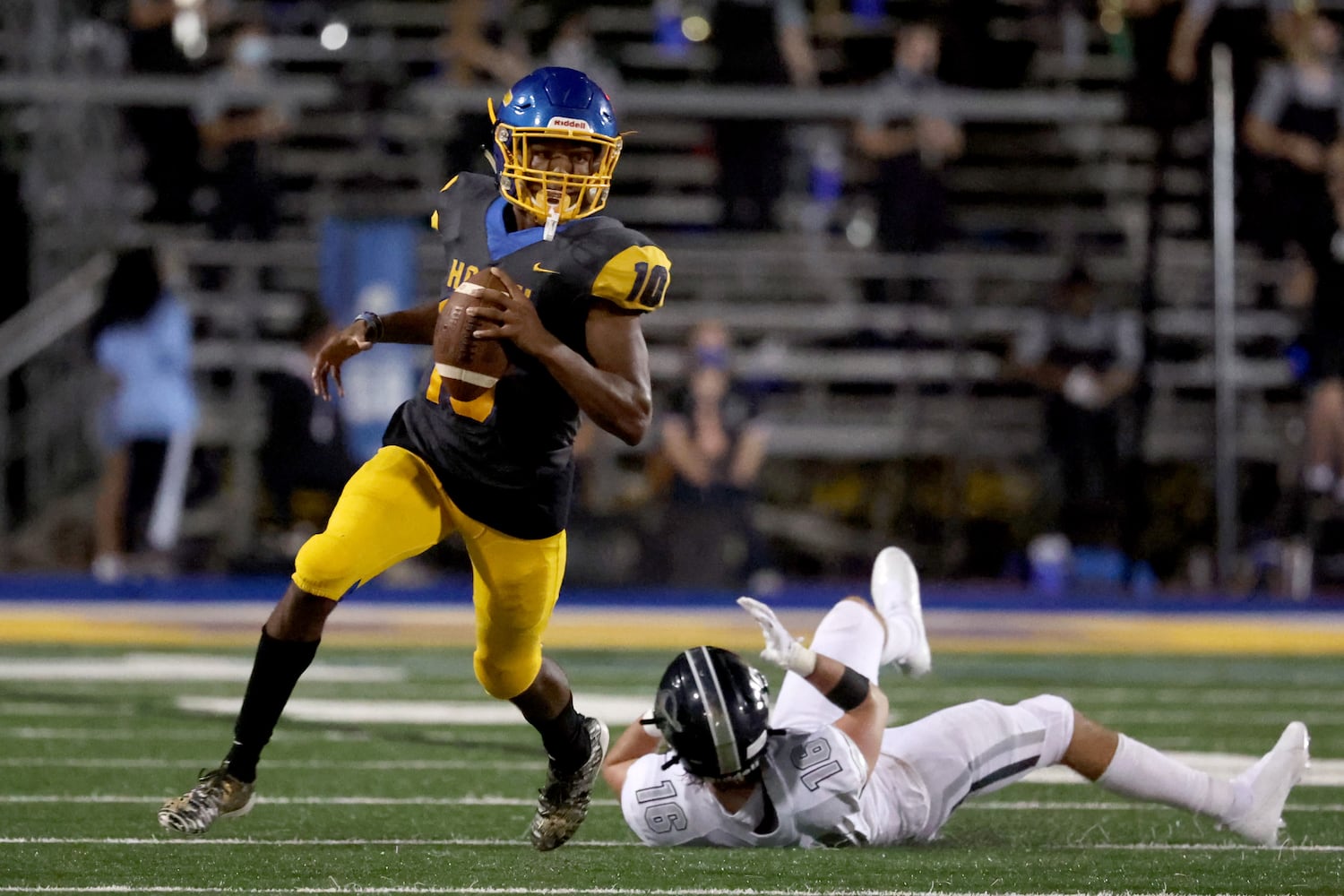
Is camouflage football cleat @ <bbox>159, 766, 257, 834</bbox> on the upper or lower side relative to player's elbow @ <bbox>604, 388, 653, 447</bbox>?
lower

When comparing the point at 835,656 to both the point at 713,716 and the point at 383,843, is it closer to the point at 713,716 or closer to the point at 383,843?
the point at 713,716

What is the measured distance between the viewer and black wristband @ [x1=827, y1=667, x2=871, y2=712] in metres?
4.47

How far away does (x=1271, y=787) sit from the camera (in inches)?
186

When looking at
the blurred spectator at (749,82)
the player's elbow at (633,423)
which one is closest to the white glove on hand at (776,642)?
the player's elbow at (633,423)

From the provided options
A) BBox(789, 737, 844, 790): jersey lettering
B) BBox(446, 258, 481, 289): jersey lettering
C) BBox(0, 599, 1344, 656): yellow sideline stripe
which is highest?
BBox(446, 258, 481, 289): jersey lettering

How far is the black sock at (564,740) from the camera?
4.54 meters

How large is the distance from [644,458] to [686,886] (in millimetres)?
7938

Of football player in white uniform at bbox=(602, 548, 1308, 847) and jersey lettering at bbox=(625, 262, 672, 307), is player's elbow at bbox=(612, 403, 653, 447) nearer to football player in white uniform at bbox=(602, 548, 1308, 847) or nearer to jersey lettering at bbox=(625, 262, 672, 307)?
jersey lettering at bbox=(625, 262, 672, 307)

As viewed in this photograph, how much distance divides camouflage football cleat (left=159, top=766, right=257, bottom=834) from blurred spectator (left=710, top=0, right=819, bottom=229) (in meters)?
8.18

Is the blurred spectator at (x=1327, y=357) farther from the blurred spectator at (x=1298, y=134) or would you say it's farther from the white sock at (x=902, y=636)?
the white sock at (x=902, y=636)

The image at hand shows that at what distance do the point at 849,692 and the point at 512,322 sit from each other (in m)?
1.15

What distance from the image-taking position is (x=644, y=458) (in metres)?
11.8

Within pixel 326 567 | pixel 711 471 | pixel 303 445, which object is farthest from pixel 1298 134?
pixel 326 567

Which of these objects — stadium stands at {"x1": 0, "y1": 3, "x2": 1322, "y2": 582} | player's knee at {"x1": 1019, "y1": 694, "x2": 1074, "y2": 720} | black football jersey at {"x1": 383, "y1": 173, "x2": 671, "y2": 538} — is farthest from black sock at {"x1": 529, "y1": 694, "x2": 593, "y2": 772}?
stadium stands at {"x1": 0, "y1": 3, "x2": 1322, "y2": 582}
